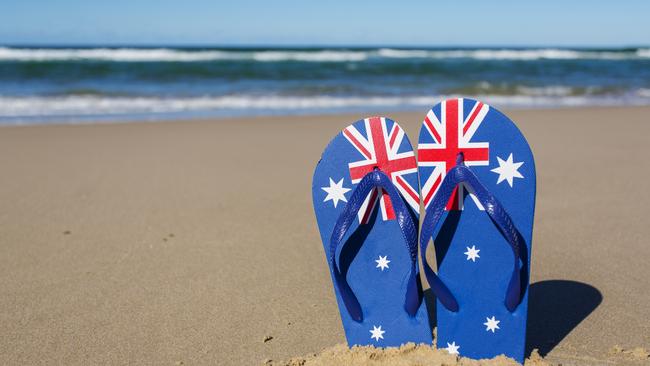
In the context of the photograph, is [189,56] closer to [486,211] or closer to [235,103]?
[235,103]

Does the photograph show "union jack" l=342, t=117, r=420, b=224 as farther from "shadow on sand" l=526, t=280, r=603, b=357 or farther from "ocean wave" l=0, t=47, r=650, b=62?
"ocean wave" l=0, t=47, r=650, b=62

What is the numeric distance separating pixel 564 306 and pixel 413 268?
0.71 meters

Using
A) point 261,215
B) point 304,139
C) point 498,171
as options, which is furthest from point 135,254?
point 304,139

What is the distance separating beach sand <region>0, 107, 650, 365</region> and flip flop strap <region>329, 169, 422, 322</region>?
0.52 ft

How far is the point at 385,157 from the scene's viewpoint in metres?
1.72

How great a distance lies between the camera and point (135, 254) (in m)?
2.61

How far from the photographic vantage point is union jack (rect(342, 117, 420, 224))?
5.63ft

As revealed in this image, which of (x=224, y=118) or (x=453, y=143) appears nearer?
(x=453, y=143)

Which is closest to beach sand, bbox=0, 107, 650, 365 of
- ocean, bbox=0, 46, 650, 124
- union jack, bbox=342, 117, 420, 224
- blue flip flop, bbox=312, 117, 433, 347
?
blue flip flop, bbox=312, 117, 433, 347

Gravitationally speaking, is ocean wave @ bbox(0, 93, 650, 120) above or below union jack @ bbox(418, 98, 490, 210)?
below

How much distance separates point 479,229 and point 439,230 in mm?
109

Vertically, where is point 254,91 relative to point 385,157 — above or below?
below

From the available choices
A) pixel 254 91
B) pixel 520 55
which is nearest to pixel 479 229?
pixel 254 91

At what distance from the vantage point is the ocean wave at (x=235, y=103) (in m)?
8.04
